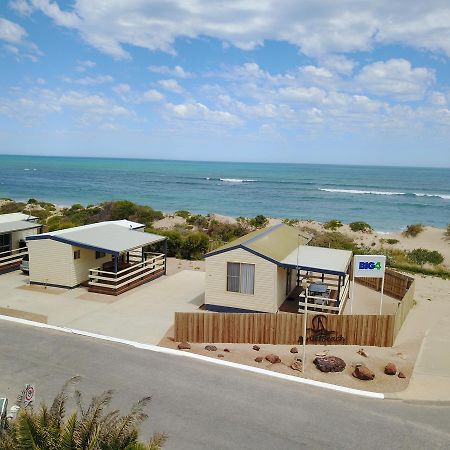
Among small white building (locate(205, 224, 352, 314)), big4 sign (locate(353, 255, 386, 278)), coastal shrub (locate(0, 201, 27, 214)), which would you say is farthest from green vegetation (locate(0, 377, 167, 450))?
coastal shrub (locate(0, 201, 27, 214))

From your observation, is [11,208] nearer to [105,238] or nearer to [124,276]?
[105,238]

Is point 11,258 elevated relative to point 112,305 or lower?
elevated

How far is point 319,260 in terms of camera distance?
19078mm

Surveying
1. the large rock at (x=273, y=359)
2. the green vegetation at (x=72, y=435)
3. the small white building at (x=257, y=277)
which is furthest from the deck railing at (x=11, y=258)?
the green vegetation at (x=72, y=435)

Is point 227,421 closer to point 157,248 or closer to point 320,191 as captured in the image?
point 157,248

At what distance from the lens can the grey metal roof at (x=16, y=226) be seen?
Answer: 80.8 ft

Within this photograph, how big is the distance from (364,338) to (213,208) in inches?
2552

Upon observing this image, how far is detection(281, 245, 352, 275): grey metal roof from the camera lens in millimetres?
17719

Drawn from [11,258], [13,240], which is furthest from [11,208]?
[11,258]

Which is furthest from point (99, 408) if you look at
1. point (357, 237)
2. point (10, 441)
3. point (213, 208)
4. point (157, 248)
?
point (213, 208)

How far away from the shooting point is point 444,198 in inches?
3787

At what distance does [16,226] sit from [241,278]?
46.2ft

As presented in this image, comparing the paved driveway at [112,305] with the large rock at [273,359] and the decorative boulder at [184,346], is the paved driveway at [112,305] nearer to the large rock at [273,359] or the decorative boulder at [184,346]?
the decorative boulder at [184,346]

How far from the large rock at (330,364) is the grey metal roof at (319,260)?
3.78m
